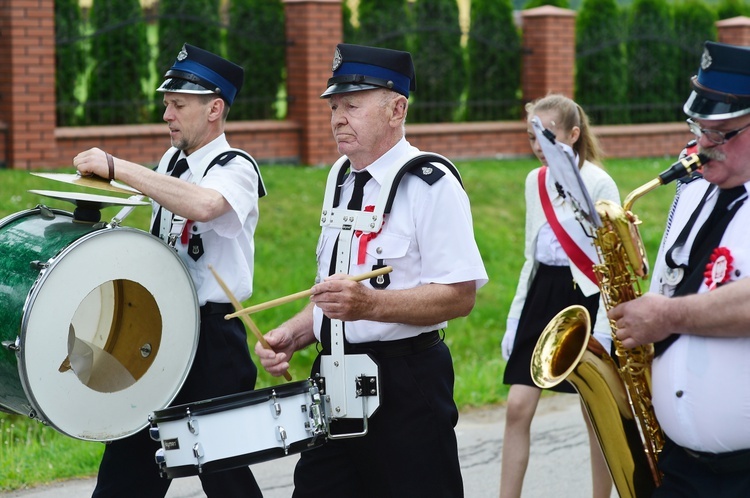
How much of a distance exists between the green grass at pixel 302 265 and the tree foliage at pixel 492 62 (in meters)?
1.92

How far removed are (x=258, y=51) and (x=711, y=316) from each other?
9.83 metres

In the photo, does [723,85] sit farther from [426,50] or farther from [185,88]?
[426,50]

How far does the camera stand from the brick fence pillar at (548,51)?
1395cm

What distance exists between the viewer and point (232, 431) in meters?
3.26

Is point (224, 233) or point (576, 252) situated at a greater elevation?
point (224, 233)

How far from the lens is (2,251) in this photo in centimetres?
375

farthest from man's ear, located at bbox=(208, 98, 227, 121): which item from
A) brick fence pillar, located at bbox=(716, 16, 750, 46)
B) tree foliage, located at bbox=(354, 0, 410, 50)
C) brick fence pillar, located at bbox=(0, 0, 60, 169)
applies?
brick fence pillar, located at bbox=(716, 16, 750, 46)

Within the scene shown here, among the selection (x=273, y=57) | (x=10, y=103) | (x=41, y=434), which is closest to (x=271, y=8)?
(x=273, y=57)

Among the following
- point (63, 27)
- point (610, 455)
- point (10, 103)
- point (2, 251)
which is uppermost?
point (63, 27)

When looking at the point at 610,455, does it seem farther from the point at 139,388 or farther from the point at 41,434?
the point at 41,434

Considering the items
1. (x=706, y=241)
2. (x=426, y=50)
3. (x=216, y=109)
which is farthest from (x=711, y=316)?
(x=426, y=50)

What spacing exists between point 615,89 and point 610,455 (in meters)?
12.6

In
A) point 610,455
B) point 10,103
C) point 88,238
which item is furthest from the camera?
point 10,103

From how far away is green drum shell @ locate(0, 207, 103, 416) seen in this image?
3.55 metres
